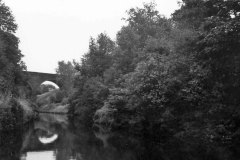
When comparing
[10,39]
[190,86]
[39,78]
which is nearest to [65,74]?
[39,78]

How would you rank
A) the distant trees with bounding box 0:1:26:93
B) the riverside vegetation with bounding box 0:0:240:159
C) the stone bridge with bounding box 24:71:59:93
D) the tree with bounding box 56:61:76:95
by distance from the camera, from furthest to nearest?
1. the tree with bounding box 56:61:76:95
2. the stone bridge with bounding box 24:71:59:93
3. the distant trees with bounding box 0:1:26:93
4. the riverside vegetation with bounding box 0:0:240:159

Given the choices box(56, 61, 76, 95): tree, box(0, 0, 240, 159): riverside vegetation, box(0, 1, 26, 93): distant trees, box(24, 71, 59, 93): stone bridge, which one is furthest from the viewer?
box(56, 61, 76, 95): tree

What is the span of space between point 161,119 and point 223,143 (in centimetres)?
552

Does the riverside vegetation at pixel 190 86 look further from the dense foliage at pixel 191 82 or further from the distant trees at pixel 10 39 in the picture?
the distant trees at pixel 10 39

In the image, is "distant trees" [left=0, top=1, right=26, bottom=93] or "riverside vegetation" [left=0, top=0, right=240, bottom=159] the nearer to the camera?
"riverside vegetation" [left=0, top=0, right=240, bottom=159]

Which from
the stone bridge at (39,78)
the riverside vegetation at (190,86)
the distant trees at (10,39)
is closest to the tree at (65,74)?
the stone bridge at (39,78)

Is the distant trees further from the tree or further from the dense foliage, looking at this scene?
the tree

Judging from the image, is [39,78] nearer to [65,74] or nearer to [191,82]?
[65,74]

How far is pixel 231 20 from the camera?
55.4ft

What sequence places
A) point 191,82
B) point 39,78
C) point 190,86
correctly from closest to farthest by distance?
point 191,82
point 190,86
point 39,78

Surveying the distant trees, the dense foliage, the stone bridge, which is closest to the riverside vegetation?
the dense foliage

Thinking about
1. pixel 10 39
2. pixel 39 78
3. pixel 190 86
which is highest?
pixel 10 39

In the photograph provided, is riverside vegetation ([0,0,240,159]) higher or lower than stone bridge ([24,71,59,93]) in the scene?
lower

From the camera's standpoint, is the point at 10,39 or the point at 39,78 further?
the point at 39,78
